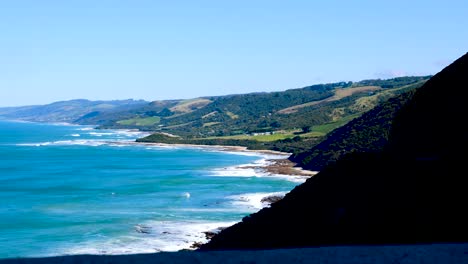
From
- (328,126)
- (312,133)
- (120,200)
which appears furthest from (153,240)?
(328,126)

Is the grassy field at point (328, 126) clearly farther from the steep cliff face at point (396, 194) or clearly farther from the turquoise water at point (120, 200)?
the steep cliff face at point (396, 194)

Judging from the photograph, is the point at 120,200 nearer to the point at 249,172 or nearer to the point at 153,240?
the point at 153,240

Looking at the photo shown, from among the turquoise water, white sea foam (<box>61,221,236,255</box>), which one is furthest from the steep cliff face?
the turquoise water

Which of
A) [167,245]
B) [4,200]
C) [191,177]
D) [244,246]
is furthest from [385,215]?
[191,177]

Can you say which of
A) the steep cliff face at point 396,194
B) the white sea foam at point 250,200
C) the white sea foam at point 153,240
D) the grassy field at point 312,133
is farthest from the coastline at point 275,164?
the steep cliff face at point 396,194

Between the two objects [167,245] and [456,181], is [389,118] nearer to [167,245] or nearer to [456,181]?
[167,245]

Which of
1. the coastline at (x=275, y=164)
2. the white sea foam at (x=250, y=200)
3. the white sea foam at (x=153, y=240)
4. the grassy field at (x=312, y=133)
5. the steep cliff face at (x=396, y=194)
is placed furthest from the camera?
the grassy field at (x=312, y=133)
